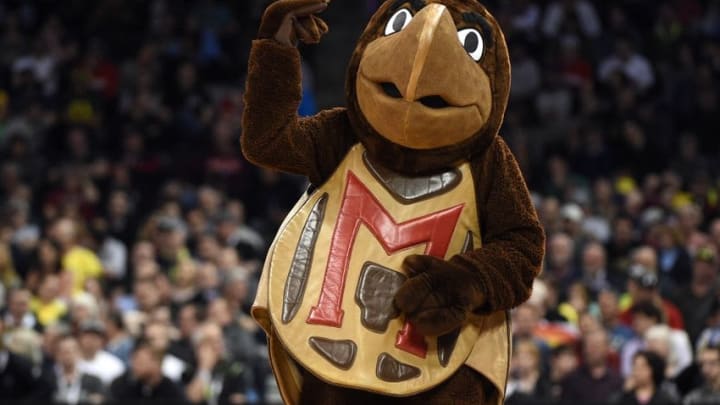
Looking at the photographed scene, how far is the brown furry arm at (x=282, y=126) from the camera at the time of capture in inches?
161

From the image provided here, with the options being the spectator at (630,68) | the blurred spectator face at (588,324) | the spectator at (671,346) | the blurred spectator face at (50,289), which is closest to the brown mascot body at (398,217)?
the spectator at (671,346)

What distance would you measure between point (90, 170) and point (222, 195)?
49.6 inches

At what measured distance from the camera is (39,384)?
862 centimetres

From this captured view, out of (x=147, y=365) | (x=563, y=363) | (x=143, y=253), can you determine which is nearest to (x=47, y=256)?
(x=143, y=253)

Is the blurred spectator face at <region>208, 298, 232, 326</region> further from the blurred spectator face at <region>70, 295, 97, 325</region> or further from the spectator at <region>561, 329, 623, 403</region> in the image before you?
the spectator at <region>561, 329, 623, 403</region>

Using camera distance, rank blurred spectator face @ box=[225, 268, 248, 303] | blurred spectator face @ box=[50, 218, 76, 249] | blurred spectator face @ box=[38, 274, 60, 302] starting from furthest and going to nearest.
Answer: blurred spectator face @ box=[50, 218, 76, 249]
blurred spectator face @ box=[38, 274, 60, 302]
blurred spectator face @ box=[225, 268, 248, 303]

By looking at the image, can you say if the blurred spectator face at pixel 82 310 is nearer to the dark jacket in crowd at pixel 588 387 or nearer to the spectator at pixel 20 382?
the spectator at pixel 20 382


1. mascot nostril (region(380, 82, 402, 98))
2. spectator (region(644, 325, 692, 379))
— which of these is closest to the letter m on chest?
mascot nostril (region(380, 82, 402, 98))

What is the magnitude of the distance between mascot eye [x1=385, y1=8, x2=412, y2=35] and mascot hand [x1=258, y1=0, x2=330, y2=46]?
0.61 ft

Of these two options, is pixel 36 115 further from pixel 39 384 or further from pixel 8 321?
pixel 39 384

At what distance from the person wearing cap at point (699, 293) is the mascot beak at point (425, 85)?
4538mm

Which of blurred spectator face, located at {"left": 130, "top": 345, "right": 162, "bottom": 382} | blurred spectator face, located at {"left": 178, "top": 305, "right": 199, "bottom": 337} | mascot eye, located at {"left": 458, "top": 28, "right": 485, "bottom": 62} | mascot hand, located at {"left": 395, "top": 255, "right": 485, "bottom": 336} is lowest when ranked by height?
blurred spectator face, located at {"left": 178, "top": 305, "right": 199, "bottom": 337}

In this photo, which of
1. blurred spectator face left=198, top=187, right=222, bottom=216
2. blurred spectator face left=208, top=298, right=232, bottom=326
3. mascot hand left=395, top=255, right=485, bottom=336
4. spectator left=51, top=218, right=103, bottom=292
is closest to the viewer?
mascot hand left=395, top=255, right=485, bottom=336

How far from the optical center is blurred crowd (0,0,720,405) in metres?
8.23
